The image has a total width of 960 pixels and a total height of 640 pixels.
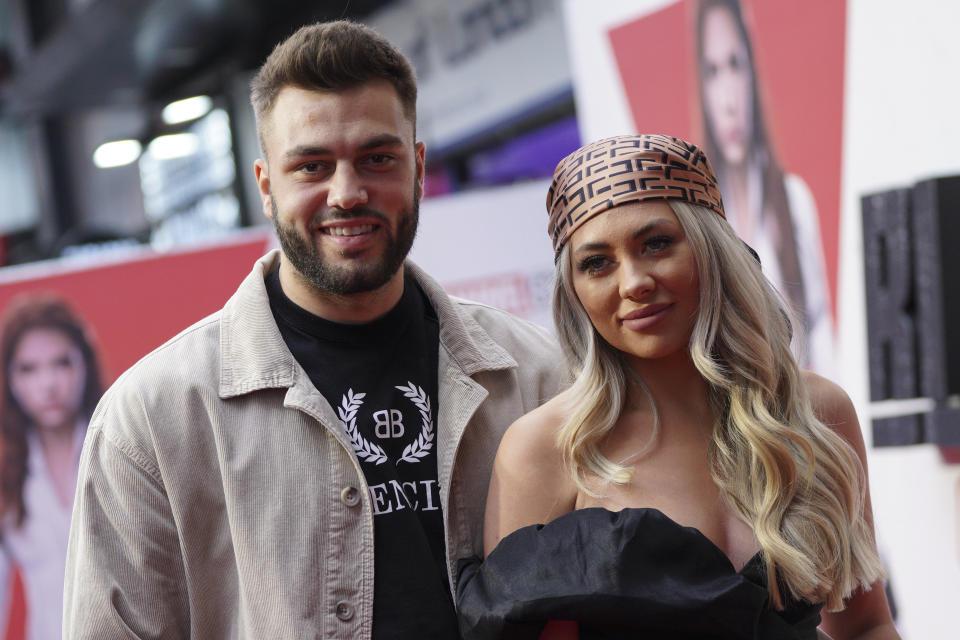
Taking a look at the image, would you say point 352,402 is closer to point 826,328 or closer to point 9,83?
point 826,328

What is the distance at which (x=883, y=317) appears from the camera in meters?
3.51

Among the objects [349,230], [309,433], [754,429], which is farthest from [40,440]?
[754,429]

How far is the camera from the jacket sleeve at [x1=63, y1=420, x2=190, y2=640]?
2.27 m

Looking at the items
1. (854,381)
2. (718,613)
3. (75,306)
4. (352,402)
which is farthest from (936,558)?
(75,306)

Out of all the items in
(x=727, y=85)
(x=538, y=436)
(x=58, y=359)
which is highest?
(x=727, y=85)

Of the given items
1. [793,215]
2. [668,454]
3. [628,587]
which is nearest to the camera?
[628,587]

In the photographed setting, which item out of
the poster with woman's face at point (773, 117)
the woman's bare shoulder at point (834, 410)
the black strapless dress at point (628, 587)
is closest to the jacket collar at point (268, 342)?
the black strapless dress at point (628, 587)

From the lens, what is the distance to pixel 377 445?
7.89ft

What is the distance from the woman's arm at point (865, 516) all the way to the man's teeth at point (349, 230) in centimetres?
100

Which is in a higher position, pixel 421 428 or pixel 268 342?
pixel 268 342

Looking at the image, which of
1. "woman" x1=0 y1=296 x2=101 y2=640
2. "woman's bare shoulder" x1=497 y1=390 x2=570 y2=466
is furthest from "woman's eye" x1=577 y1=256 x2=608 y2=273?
"woman" x1=0 y1=296 x2=101 y2=640

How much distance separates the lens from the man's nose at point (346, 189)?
2.38m

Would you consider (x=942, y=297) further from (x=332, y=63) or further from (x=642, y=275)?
(x=332, y=63)

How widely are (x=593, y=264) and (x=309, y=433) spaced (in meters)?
0.73
